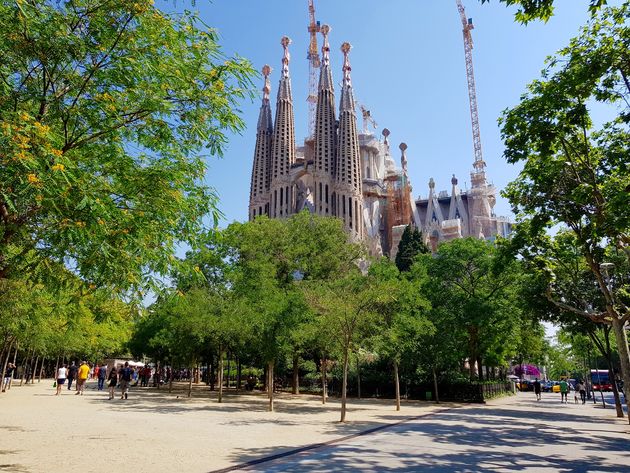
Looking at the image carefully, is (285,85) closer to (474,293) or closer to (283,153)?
(283,153)

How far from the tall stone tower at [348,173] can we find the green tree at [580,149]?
6813 centimetres

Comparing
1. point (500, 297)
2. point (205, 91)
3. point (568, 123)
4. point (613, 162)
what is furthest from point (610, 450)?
point (500, 297)

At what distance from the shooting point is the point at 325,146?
298 ft

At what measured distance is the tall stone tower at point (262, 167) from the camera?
314ft

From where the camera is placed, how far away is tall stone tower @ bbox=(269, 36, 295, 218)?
8962 cm

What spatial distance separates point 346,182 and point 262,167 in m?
20.7

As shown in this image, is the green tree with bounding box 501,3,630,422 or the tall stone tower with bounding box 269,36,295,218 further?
the tall stone tower with bounding box 269,36,295,218

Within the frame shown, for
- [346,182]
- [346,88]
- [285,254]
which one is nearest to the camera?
[285,254]

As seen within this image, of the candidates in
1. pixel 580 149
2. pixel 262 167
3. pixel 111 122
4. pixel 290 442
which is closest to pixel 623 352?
pixel 580 149

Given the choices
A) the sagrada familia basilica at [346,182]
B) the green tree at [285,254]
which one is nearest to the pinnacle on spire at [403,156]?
the sagrada familia basilica at [346,182]

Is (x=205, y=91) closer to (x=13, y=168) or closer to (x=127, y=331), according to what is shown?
(x=13, y=168)

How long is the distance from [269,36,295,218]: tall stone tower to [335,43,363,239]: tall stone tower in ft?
32.3

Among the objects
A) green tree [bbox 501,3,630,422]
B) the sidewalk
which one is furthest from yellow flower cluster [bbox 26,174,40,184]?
green tree [bbox 501,3,630,422]

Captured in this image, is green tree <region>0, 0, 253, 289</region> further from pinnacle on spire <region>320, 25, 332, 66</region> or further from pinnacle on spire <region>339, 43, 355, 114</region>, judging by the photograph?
pinnacle on spire <region>320, 25, 332, 66</region>
